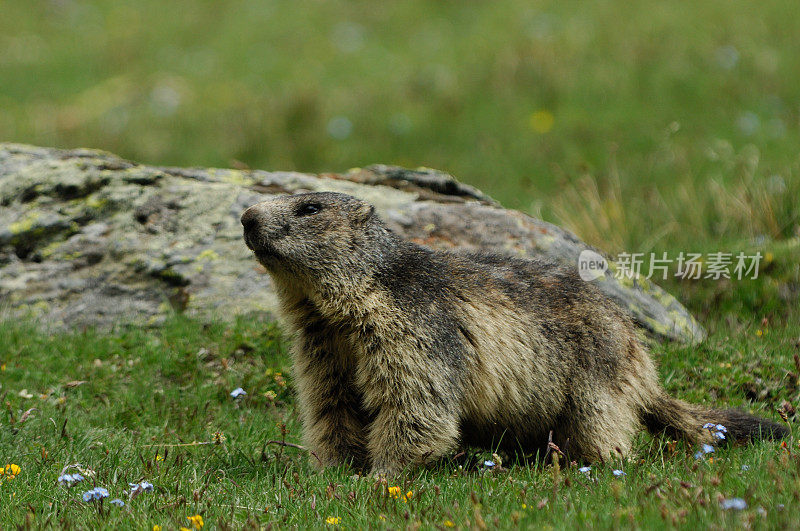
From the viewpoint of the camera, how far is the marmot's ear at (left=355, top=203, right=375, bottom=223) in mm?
5879

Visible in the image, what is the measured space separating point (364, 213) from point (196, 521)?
7.87 feet

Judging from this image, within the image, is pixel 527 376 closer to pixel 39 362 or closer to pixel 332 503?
pixel 332 503

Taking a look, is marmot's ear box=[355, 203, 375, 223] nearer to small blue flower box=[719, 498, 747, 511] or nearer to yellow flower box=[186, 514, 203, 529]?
yellow flower box=[186, 514, 203, 529]

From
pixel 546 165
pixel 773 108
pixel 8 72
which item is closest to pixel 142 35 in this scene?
pixel 8 72

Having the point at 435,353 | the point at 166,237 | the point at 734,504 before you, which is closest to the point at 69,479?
the point at 435,353

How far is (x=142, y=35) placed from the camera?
19.7m

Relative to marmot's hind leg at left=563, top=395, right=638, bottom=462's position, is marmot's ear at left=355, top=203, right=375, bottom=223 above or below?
above

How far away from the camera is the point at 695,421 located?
609 cm

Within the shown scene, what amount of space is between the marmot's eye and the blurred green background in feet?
15.9

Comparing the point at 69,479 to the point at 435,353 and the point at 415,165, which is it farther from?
the point at 415,165

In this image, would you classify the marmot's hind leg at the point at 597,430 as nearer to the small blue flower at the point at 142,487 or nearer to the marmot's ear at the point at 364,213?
the marmot's ear at the point at 364,213

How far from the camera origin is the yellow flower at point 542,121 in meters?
14.7

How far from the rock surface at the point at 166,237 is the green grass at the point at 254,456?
355 mm

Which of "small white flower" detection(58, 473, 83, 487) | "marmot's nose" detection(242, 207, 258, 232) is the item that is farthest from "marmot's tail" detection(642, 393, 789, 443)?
"small white flower" detection(58, 473, 83, 487)
